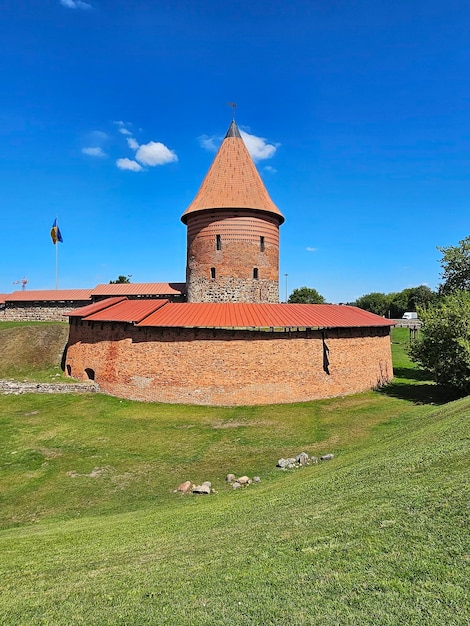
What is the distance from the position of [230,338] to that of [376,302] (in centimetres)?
7705

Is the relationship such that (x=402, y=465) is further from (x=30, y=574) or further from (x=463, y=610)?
(x=30, y=574)

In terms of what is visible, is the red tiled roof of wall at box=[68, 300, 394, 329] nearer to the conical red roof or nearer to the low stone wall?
the low stone wall

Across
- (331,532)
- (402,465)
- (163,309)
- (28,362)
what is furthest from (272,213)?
(331,532)

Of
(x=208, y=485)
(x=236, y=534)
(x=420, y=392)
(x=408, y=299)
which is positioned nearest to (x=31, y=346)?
(x=208, y=485)

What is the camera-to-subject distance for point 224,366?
1554cm

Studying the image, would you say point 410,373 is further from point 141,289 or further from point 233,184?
point 141,289

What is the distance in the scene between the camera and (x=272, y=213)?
21.2m

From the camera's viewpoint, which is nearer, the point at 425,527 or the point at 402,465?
the point at 425,527

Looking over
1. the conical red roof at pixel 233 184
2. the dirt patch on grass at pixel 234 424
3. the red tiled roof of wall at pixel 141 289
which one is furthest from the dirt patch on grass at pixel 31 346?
the dirt patch on grass at pixel 234 424

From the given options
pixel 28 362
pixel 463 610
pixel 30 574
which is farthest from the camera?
pixel 28 362

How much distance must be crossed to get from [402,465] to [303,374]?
33.9 feet

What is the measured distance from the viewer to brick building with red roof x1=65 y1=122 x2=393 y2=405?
15586 millimetres

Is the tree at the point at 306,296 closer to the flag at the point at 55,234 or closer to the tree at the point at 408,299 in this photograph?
the tree at the point at 408,299

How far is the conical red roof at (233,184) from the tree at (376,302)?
2614 inches
